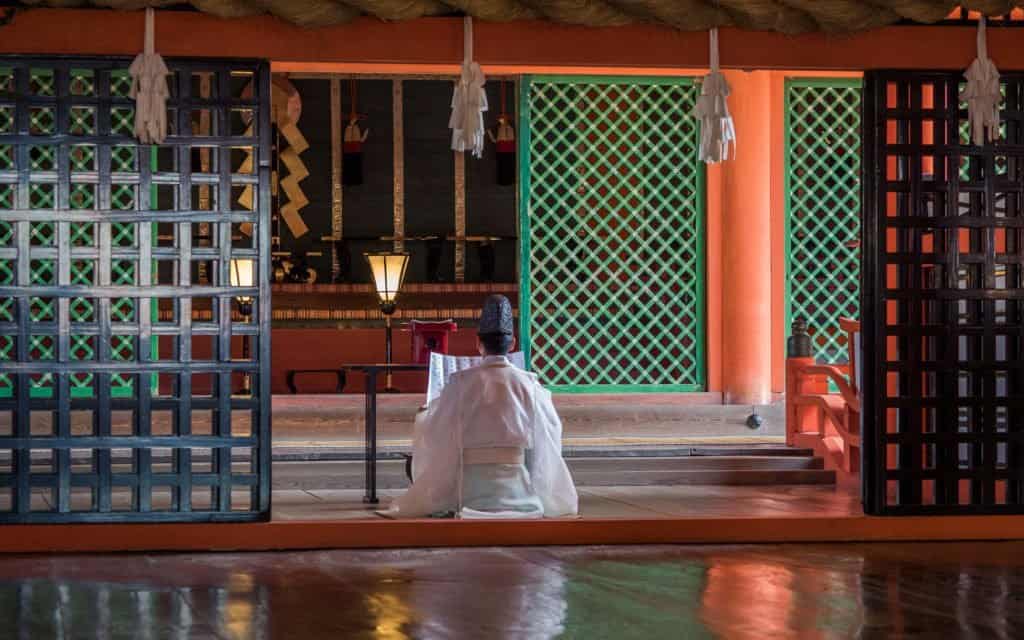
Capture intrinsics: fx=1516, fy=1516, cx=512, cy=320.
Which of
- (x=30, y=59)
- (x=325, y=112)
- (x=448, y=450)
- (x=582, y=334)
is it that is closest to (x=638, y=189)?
(x=582, y=334)

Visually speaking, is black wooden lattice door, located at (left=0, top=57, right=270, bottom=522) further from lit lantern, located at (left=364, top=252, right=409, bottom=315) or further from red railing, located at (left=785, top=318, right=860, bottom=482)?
red railing, located at (left=785, top=318, right=860, bottom=482)

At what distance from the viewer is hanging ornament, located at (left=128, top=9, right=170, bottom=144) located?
5652 millimetres

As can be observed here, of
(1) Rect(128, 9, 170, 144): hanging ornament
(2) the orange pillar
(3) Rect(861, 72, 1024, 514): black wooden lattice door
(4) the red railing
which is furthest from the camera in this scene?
(2) the orange pillar

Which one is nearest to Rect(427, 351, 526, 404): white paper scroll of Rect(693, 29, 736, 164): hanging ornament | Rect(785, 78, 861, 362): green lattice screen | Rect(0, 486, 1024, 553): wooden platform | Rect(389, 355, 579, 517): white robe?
Rect(389, 355, 579, 517): white robe

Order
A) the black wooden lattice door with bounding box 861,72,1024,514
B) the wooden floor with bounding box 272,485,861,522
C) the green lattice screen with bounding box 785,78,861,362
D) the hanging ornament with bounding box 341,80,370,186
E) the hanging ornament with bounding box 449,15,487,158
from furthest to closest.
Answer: the hanging ornament with bounding box 341,80,370,186 → the green lattice screen with bounding box 785,78,861,362 → the wooden floor with bounding box 272,485,861,522 → the black wooden lattice door with bounding box 861,72,1024,514 → the hanging ornament with bounding box 449,15,487,158

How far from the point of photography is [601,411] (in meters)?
10.0

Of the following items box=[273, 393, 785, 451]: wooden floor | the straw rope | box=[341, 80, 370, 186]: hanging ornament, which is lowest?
box=[273, 393, 785, 451]: wooden floor

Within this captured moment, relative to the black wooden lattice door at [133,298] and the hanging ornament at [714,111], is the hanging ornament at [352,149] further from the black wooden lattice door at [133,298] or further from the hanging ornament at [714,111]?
the hanging ornament at [714,111]

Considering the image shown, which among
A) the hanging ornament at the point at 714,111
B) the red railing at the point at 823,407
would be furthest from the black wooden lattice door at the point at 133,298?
the red railing at the point at 823,407

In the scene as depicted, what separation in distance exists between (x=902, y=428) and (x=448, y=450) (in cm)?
194

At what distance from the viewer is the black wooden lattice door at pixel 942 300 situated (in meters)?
6.11

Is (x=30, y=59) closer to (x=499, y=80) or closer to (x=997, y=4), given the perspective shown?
(x=997, y=4)

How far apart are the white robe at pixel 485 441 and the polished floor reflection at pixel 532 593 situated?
787 mm

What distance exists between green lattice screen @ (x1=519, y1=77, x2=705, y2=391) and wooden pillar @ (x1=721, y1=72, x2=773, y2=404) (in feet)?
1.38
